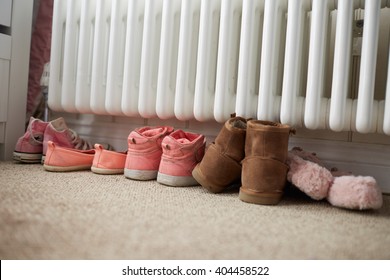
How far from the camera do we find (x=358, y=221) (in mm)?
913

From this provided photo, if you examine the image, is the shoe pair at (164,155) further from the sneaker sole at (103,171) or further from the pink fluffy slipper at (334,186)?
the pink fluffy slipper at (334,186)

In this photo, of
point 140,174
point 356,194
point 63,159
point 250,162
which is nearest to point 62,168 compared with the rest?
point 63,159

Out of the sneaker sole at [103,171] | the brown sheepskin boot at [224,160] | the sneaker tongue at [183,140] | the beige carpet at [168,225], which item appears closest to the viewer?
the beige carpet at [168,225]

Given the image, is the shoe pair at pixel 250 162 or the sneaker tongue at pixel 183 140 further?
the sneaker tongue at pixel 183 140

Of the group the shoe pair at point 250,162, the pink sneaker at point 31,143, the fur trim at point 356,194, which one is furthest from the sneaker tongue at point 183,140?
the pink sneaker at point 31,143

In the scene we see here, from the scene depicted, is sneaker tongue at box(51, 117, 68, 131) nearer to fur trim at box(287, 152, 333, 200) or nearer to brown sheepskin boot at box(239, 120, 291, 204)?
brown sheepskin boot at box(239, 120, 291, 204)

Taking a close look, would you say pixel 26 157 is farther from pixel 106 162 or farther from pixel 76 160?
pixel 106 162

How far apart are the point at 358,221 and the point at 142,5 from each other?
1052mm

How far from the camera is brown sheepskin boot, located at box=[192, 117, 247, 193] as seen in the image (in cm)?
111

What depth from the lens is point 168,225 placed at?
0.80 meters

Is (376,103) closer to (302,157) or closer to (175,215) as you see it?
(302,157)

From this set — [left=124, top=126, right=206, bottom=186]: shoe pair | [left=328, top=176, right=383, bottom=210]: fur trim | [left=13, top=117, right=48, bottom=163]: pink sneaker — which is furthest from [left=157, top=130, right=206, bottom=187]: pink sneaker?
[left=13, top=117, right=48, bottom=163]: pink sneaker

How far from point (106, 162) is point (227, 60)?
0.54 m

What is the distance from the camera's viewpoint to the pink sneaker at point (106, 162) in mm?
1328
